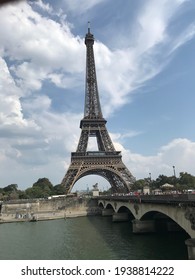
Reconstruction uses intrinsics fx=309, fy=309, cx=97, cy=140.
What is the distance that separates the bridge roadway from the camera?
2023 centimetres

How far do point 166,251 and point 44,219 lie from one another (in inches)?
1492

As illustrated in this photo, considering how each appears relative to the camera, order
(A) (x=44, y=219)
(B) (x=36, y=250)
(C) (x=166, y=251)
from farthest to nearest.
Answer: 1. (A) (x=44, y=219)
2. (B) (x=36, y=250)
3. (C) (x=166, y=251)

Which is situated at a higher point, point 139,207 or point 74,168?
point 74,168

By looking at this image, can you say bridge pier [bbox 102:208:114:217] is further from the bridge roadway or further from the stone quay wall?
the bridge roadway

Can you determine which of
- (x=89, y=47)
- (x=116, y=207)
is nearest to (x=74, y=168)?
(x=116, y=207)

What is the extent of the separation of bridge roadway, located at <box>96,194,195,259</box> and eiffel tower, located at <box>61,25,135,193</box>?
87.9ft

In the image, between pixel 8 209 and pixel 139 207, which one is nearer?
pixel 139 207

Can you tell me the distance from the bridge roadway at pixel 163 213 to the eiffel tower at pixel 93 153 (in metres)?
26.8

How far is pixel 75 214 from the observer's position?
65.0 meters

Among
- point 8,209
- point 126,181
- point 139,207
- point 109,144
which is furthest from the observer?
point 109,144

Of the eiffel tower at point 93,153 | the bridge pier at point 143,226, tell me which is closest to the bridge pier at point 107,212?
the eiffel tower at point 93,153

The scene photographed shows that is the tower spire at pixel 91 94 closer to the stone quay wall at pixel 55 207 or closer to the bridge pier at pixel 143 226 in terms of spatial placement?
the stone quay wall at pixel 55 207

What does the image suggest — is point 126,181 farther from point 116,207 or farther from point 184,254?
point 184,254

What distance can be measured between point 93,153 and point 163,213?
55.1 metres
